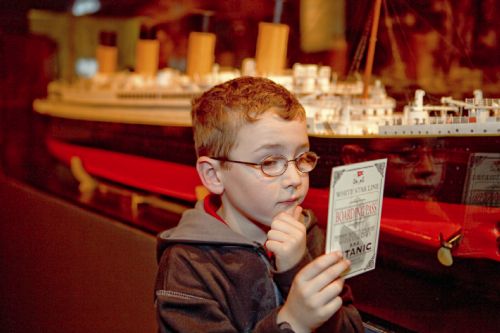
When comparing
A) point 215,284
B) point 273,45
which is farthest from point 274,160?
point 273,45

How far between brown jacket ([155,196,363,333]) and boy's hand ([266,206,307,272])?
0.30 feet

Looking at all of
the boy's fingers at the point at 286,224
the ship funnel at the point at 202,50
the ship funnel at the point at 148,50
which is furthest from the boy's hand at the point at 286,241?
the ship funnel at the point at 148,50

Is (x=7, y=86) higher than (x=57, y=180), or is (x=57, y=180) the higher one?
(x=7, y=86)

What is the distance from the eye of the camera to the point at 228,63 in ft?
7.23

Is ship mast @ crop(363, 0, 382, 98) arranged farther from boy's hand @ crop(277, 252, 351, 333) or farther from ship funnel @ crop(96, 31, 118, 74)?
ship funnel @ crop(96, 31, 118, 74)

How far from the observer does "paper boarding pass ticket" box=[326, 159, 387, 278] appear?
31.9 inches

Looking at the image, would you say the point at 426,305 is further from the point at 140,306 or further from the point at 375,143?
the point at 140,306

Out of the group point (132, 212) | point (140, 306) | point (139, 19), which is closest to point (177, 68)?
point (139, 19)

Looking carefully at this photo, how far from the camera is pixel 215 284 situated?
0.96 m

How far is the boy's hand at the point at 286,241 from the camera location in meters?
0.83

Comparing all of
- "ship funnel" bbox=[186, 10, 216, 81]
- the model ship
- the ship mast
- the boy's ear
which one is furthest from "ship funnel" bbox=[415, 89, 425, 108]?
"ship funnel" bbox=[186, 10, 216, 81]

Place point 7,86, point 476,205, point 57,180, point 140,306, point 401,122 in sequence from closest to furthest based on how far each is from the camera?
point 476,205
point 401,122
point 140,306
point 57,180
point 7,86

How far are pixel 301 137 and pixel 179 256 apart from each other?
314 mm

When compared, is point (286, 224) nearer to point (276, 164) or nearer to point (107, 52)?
point (276, 164)
